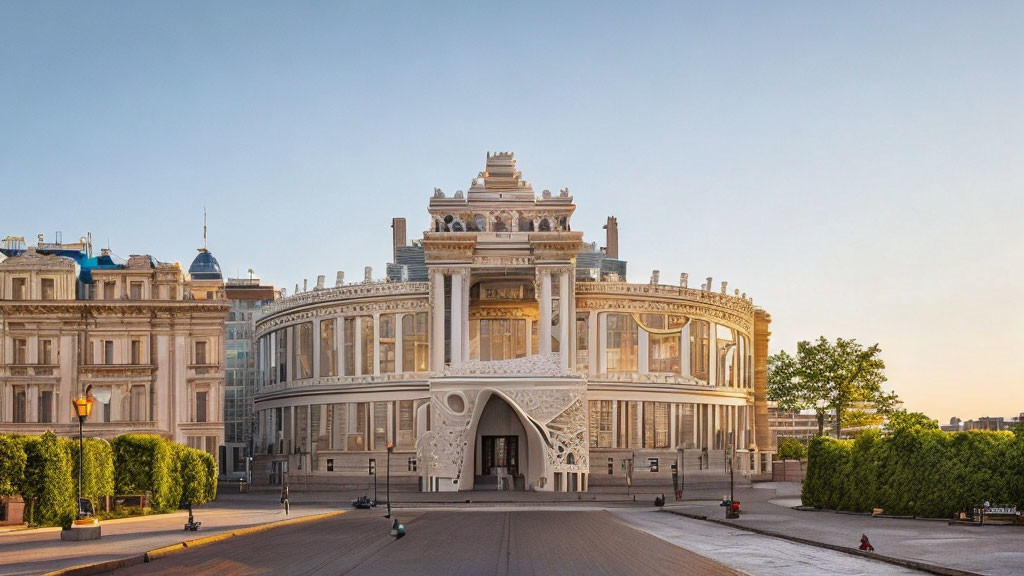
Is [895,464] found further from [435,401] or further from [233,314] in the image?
[233,314]

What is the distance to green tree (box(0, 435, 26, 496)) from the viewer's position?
55.2 meters

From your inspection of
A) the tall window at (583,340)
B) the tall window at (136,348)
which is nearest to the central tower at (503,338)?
the tall window at (583,340)

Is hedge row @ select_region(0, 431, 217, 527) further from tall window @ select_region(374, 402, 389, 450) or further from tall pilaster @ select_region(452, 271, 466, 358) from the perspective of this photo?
tall window @ select_region(374, 402, 389, 450)

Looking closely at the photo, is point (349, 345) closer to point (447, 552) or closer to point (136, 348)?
point (136, 348)

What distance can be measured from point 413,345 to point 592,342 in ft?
50.1

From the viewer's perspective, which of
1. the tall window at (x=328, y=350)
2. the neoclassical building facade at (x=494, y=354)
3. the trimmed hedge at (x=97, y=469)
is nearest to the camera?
the trimmed hedge at (x=97, y=469)

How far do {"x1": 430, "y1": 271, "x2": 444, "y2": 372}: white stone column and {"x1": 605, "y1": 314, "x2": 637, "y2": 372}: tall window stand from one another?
1519 centimetres

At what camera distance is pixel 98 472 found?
63875 mm

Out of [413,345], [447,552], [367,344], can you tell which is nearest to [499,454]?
[413,345]

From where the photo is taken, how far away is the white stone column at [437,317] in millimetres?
103562

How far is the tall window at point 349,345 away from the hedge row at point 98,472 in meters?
28.0

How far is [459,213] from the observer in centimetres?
10650

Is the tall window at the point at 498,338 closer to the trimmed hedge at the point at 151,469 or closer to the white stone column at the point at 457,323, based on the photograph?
the white stone column at the point at 457,323

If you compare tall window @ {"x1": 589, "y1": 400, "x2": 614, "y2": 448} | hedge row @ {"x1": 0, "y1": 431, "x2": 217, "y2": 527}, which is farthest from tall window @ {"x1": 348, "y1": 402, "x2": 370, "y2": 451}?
hedge row @ {"x1": 0, "y1": 431, "x2": 217, "y2": 527}
